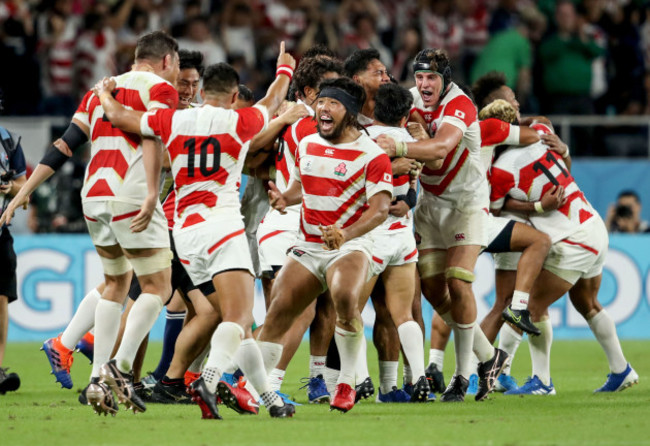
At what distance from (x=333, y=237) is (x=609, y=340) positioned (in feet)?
11.3

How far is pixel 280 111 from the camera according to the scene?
8.81 meters

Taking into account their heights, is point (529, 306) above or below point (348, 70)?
below

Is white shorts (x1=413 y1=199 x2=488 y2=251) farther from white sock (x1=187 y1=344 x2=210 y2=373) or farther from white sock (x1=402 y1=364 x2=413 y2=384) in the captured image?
white sock (x1=187 y1=344 x2=210 y2=373)

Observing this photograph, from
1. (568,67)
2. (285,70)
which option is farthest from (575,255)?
(568,67)

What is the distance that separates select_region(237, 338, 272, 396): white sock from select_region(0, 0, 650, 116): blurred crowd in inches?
367

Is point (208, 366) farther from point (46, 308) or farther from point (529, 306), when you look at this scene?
point (46, 308)

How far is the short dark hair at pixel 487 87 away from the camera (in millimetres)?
10211

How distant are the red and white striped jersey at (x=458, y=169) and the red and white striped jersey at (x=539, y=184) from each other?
2.07 feet

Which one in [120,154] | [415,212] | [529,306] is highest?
[120,154]

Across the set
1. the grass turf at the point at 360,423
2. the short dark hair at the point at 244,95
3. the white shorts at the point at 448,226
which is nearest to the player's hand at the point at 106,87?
the short dark hair at the point at 244,95

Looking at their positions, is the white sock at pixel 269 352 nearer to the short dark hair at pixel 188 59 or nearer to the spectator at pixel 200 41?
the short dark hair at pixel 188 59

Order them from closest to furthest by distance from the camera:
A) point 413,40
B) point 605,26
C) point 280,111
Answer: point 280,111 < point 413,40 < point 605,26

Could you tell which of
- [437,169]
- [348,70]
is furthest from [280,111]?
[437,169]

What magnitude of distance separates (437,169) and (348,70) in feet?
3.44
